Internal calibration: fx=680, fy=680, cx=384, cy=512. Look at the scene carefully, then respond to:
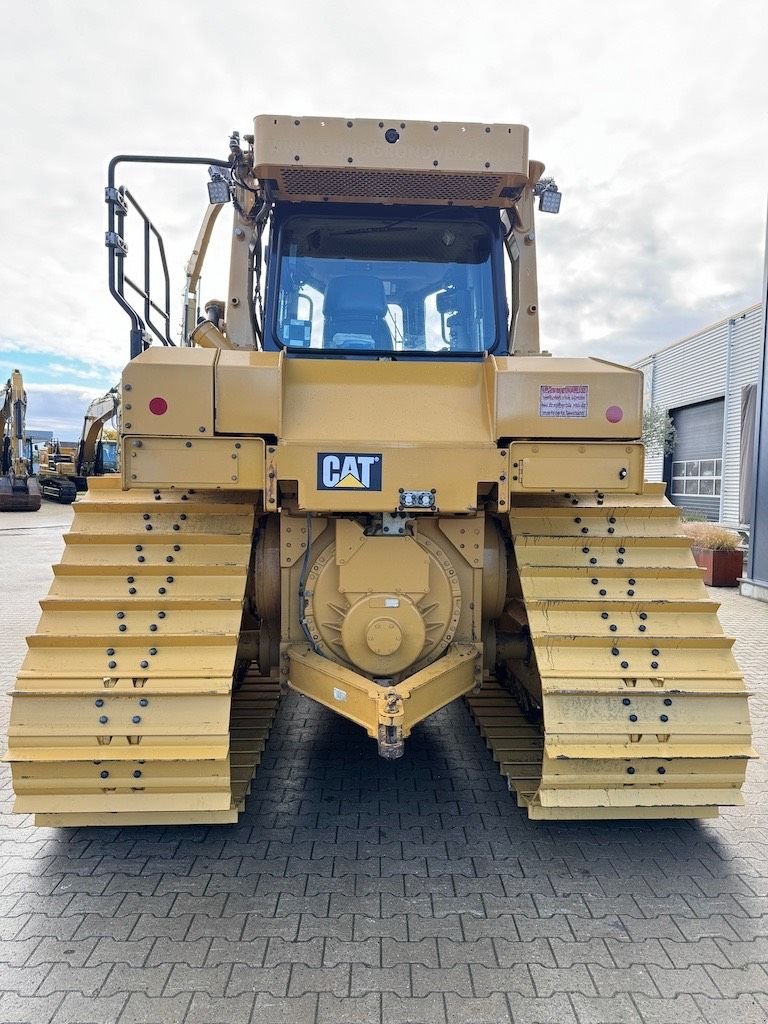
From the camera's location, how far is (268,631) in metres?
3.65

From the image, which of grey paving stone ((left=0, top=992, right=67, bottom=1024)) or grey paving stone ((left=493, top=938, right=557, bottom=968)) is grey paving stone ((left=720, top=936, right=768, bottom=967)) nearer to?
grey paving stone ((left=493, top=938, right=557, bottom=968))

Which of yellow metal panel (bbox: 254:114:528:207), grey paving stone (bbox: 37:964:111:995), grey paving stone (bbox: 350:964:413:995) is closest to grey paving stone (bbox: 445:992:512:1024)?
grey paving stone (bbox: 350:964:413:995)

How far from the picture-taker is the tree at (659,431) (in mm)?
20942

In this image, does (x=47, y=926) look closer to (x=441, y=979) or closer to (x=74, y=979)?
(x=74, y=979)

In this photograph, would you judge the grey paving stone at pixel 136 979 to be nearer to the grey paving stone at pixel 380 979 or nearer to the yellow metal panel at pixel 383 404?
the grey paving stone at pixel 380 979

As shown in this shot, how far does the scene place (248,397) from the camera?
2.97 meters

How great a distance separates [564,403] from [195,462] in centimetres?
165

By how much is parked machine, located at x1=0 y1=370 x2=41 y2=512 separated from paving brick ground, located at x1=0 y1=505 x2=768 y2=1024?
2408 cm

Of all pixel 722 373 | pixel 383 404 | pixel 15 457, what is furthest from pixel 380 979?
pixel 15 457

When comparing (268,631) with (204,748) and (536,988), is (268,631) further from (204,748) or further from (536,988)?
(536,988)

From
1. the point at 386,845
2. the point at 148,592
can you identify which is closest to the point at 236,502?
the point at 148,592

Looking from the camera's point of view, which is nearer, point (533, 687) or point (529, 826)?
point (529, 826)

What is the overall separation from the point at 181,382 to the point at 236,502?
726 mm

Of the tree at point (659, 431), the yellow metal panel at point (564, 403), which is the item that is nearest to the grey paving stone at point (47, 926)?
the yellow metal panel at point (564, 403)
